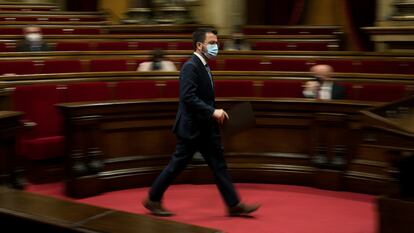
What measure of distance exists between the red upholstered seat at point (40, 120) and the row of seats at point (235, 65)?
0.99m

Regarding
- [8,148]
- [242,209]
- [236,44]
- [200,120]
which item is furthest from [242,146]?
[236,44]

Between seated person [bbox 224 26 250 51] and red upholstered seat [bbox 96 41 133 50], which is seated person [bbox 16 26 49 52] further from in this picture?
seated person [bbox 224 26 250 51]

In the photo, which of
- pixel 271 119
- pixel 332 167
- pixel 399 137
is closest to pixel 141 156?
pixel 271 119

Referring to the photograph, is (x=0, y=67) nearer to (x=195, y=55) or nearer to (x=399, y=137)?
(x=195, y=55)

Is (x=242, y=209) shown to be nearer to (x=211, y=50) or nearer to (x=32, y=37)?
(x=211, y=50)

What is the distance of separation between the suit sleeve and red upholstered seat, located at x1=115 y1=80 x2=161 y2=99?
4.43 feet

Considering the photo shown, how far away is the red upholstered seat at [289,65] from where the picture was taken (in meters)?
5.25

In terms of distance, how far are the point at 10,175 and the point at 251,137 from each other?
6.03 feet

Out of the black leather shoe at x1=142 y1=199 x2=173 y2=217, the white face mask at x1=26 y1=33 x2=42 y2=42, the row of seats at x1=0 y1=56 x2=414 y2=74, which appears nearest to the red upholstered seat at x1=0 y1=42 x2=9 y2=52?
the white face mask at x1=26 y1=33 x2=42 y2=42

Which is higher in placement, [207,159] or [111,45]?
[111,45]

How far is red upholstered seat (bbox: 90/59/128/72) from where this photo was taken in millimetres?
5109

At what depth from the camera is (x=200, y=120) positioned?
2.98 meters

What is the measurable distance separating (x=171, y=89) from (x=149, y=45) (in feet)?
7.95

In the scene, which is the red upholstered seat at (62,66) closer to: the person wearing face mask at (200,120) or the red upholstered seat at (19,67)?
the red upholstered seat at (19,67)
